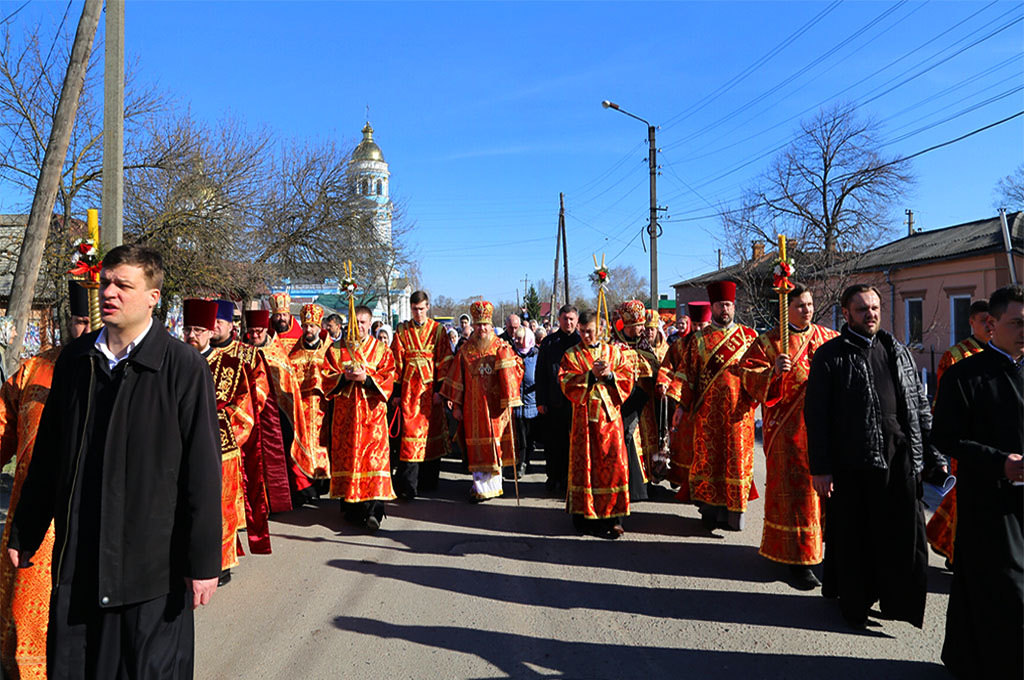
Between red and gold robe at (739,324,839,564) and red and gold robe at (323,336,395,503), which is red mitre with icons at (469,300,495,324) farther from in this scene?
red and gold robe at (739,324,839,564)

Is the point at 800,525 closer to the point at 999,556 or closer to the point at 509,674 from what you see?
the point at 999,556

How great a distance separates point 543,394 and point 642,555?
2908mm

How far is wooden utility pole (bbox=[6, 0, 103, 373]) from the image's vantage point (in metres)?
7.47

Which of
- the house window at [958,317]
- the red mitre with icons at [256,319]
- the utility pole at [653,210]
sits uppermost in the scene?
the utility pole at [653,210]

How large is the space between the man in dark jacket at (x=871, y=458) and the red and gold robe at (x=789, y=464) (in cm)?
61

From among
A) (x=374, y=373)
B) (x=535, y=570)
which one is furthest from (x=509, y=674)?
(x=374, y=373)

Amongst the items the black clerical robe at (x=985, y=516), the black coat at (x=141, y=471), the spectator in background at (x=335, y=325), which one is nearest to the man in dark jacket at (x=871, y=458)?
the black clerical robe at (x=985, y=516)

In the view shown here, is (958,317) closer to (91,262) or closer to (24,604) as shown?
(91,262)

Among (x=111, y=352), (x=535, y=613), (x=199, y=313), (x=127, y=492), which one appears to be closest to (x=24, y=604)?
(x=127, y=492)

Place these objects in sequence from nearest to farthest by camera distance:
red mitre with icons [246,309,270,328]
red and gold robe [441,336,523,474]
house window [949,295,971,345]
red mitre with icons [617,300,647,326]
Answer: red mitre with icons [246,309,270,328], red and gold robe [441,336,523,474], red mitre with icons [617,300,647,326], house window [949,295,971,345]

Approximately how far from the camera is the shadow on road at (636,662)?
387 centimetres

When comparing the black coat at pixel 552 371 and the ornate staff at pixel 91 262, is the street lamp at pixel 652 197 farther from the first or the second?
the ornate staff at pixel 91 262

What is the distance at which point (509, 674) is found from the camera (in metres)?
3.91

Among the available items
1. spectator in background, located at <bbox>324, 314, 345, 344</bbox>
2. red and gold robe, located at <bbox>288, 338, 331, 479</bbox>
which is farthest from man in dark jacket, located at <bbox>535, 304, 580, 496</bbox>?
spectator in background, located at <bbox>324, 314, 345, 344</bbox>
